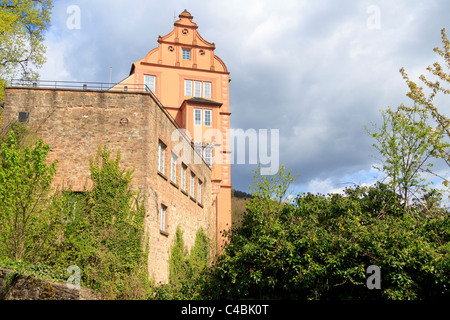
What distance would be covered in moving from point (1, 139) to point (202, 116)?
1925 cm

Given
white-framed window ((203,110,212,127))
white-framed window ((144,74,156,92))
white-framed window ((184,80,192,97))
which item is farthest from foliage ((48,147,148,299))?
white-framed window ((184,80,192,97))

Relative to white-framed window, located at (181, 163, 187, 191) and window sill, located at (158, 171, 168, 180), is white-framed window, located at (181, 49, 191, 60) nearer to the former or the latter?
white-framed window, located at (181, 163, 187, 191)

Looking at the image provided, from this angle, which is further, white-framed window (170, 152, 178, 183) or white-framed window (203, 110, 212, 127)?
white-framed window (203, 110, 212, 127)

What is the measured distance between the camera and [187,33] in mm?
38500

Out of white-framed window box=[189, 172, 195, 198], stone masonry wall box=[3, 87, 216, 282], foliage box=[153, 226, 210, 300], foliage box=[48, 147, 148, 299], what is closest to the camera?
foliage box=[153, 226, 210, 300]

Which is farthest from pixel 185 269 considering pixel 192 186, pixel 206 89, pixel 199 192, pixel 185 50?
pixel 185 50

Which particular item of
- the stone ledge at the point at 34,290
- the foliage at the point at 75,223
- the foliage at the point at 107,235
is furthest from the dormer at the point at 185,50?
the stone ledge at the point at 34,290

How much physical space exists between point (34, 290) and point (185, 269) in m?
9.29

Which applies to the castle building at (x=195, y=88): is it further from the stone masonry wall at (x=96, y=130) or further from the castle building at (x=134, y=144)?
the stone masonry wall at (x=96, y=130)

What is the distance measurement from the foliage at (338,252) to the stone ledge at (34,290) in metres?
3.88

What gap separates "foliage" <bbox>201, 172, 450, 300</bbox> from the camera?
37.9ft

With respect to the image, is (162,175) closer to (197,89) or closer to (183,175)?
(183,175)

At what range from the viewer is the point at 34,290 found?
1280 cm

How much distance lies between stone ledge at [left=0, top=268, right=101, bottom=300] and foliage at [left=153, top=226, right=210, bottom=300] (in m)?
2.70
